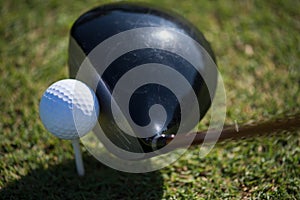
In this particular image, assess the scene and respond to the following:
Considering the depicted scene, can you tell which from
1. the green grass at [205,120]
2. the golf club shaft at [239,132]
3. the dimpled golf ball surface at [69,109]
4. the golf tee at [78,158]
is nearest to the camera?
the golf club shaft at [239,132]

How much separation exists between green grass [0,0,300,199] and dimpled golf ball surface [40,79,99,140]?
527mm

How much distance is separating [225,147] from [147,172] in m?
0.64

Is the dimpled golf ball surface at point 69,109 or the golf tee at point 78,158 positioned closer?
the dimpled golf ball surface at point 69,109

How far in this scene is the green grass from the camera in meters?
3.14

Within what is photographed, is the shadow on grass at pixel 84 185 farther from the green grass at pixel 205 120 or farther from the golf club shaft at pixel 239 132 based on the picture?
the golf club shaft at pixel 239 132

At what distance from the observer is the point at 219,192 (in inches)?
122

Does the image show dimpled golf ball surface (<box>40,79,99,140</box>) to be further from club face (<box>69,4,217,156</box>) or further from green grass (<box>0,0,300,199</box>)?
green grass (<box>0,0,300,199</box>)

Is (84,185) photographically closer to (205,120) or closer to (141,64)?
(141,64)

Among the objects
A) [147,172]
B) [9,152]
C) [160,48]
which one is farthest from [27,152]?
[160,48]

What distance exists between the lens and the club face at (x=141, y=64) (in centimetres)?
272

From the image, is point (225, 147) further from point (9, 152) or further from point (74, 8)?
point (74, 8)

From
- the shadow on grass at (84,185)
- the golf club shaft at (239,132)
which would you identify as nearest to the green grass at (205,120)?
the shadow on grass at (84,185)

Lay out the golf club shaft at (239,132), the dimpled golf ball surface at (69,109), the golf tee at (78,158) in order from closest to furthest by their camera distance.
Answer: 1. the golf club shaft at (239,132)
2. the dimpled golf ball surface at (69,109)
3. the golf tee at (78,158)

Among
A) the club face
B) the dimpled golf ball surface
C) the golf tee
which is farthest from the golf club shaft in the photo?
the golf tee
